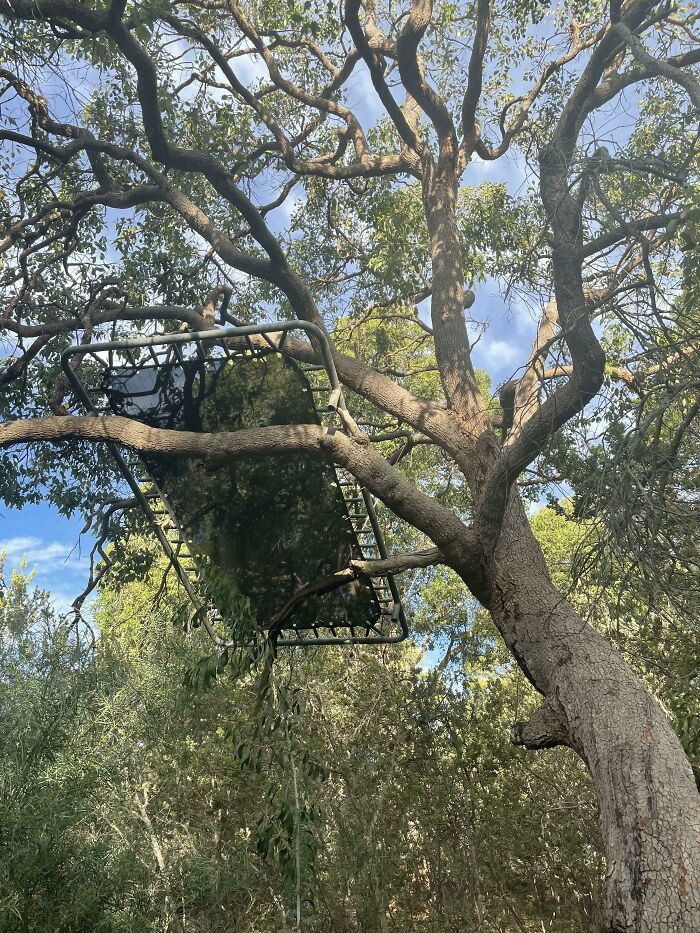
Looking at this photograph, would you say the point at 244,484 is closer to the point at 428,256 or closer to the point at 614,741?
the point at 614,741

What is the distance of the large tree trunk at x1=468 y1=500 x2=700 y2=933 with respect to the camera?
2883 millimetres

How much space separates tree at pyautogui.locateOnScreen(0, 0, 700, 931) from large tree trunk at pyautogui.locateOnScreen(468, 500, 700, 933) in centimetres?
1

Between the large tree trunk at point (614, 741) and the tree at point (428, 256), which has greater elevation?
the tree at point (428, 256)

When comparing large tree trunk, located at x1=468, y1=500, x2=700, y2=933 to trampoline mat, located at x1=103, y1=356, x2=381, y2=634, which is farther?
trampoline mat, located at x1=103, y1=356, x2=381, y2=634

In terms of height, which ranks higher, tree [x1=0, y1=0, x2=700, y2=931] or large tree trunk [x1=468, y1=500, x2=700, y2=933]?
tree [x1=0, y1=0, x2=700, y2=931]

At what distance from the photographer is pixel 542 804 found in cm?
639

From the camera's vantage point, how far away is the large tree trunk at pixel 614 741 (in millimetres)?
2883

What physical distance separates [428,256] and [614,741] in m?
5.45

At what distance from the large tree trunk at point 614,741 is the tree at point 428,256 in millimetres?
12

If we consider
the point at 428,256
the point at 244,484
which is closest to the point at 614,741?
the point at 244,484

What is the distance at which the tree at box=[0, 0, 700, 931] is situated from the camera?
131 inches

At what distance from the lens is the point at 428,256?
7.54 metres

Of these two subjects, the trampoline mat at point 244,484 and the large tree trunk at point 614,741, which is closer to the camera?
the large tree trunk at point 614,741

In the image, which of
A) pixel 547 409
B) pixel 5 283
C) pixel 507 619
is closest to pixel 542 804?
pixel 507 619
